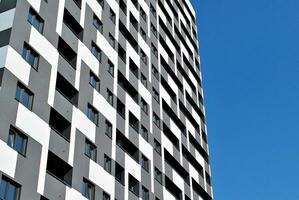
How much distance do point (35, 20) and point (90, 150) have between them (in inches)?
420

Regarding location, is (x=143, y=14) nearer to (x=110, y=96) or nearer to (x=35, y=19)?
(x=110, y=96)

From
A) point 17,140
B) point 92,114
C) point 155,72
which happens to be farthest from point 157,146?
point 17,140

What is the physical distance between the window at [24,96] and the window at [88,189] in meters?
7.32

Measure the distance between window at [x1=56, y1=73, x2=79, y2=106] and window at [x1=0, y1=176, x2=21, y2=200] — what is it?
972cm

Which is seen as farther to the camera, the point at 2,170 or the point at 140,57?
the point at 140,57

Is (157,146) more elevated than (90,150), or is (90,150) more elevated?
(157,146)

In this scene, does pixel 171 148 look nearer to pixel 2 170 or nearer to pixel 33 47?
pixel 33 47

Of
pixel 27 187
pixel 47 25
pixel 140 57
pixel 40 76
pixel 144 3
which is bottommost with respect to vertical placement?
pixel 27 187

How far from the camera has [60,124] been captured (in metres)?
34.8

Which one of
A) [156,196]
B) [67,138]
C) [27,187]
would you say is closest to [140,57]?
[156,196]

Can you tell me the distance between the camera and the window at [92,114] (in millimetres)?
38219

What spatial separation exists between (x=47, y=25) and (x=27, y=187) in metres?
13.4

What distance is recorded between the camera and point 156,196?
148ft

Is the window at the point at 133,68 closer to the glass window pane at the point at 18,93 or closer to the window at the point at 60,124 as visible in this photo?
the window at the point at 60,124
